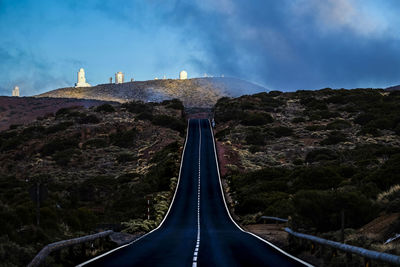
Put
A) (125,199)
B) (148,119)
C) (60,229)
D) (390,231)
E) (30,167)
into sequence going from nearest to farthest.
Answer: (390,231) < (60,229) < (125,199) < (30,167) < (148,119)

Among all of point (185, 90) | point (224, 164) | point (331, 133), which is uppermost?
point (185, 90)

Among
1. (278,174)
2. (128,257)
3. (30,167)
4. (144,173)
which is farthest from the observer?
(30,167)

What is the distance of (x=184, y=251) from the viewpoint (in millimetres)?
16375

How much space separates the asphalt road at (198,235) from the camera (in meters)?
13.6

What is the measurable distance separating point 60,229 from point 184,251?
6516 mm

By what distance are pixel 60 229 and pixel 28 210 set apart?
1670 millimetres

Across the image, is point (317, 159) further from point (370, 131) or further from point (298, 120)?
point (298, 120)

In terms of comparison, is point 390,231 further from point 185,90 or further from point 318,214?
point 185,90

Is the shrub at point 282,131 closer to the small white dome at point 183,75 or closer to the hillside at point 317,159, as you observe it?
the hillside at point 317,159

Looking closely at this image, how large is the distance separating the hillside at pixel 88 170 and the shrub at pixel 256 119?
11953 millimetres

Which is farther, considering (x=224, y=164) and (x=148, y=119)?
(x=148, y=119)

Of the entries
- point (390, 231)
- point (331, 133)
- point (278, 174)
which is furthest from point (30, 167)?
point (390, 231)

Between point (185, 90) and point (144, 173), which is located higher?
point (185, 90)

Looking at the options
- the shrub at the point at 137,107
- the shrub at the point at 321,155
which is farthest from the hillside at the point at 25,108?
the shrub at the point at 321,155
